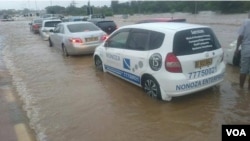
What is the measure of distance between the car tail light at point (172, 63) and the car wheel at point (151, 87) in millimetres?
484

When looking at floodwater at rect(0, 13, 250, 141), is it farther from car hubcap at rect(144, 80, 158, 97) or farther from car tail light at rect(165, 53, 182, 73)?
car tail light at rect(165, 53, 182, 73)

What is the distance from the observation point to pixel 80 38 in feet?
39.4

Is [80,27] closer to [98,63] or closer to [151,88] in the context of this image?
[98,63]

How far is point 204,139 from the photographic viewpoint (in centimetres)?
477

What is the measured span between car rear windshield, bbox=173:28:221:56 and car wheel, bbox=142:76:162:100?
2.64 feet

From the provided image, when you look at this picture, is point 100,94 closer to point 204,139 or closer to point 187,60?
point 187,60

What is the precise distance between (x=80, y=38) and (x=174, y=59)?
674 cm

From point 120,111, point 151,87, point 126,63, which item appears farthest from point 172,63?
point 126,63

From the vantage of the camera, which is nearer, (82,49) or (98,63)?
(98,63)

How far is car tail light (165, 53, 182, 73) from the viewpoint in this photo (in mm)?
5906

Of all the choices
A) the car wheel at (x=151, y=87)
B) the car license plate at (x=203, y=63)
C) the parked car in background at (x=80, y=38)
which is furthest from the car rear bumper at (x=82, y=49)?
the car license plate at (x=203, y=63)

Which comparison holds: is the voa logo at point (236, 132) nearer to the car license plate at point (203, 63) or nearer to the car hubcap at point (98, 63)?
the car license plate at point (203, 63)

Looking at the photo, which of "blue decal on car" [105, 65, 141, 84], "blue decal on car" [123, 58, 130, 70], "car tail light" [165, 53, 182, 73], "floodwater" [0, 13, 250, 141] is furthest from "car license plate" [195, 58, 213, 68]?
"blue decal on car" [123, 58, 130, 70]

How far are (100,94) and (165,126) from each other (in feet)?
8.07
